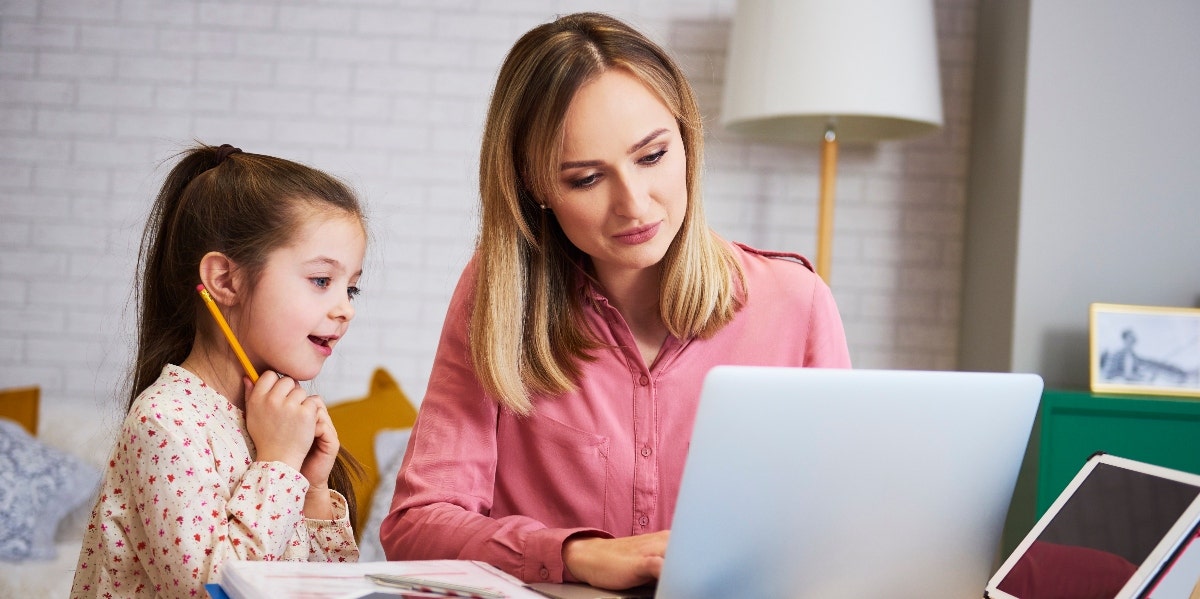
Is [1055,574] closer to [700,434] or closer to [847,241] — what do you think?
[700,434]

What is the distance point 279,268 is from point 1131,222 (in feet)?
7.61

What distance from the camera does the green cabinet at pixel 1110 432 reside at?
94.5 inches

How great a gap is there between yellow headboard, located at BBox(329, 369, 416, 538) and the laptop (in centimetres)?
183

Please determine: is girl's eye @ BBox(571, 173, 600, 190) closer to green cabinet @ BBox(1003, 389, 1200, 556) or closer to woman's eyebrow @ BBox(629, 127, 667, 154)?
woman's eyebrow @ BBox(629, 127, 667, 154)

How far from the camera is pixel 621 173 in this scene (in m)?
1.29

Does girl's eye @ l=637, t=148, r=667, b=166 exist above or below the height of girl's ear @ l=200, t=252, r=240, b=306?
above

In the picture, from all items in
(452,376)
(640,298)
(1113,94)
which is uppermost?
(1113,94)

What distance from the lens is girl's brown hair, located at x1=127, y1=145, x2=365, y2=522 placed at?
4.35 feet

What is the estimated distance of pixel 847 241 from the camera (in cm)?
338

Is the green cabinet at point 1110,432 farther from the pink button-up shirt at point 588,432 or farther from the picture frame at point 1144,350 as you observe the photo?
the pink button-up shirt at point 588,432

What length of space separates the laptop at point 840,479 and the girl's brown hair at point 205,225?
0.71 meters

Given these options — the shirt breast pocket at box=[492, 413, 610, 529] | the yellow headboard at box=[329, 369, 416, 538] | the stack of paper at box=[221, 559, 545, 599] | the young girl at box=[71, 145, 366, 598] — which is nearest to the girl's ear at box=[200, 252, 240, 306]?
the young girl at box=[71, 145, 366, 598]

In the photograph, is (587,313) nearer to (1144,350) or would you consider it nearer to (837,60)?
(837,60)

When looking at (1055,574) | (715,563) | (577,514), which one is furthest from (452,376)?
(1055,574)
